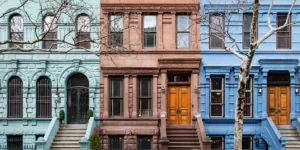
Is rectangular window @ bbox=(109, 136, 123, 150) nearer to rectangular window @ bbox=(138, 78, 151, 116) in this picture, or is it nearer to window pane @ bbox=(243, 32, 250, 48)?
rectangular window @ bbox=(138, 78, 151, 116)

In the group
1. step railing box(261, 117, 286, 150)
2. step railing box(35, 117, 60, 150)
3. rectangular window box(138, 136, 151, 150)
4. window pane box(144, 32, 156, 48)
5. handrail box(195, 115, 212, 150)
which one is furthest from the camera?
window pane box(144, 32, 156, 48)

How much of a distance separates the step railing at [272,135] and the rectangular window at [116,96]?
775 cm

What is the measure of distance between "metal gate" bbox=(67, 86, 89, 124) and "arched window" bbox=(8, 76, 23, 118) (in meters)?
2.68

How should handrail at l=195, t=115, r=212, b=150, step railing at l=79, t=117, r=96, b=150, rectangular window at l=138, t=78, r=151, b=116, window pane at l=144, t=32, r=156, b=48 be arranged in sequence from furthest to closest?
window pane at l=144, t=32, r=156, b=48 → rectangular window at l=138, t=78, r=151, b=116 → step railing at l=79, t=117, r=96, b=150 → handrail at l=195, t=115, r=212, b=150

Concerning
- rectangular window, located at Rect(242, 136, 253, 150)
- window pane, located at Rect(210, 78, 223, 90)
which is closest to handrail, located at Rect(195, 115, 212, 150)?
window pane, located at Rect(210, 78, 223, 90)

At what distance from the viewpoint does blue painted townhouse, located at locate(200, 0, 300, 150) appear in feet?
62.8

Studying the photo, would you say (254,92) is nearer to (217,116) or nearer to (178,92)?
(217,116)

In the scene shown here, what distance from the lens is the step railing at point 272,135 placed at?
55.8 feet

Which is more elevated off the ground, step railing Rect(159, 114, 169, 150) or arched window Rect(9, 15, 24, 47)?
arched window Rect(9, 15, 24, 47)

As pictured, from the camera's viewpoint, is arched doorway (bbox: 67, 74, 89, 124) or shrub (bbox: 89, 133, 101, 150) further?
arched doorway (bbox: 67, 74, 89, 124)

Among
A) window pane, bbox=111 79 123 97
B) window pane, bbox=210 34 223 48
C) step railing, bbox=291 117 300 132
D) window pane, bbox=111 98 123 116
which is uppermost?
window pane, bbox=210 34 223 48

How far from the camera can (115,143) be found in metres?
19.1

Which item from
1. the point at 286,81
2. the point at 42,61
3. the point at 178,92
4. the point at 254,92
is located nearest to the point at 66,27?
the point at 42,61

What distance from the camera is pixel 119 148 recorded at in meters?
19.1
